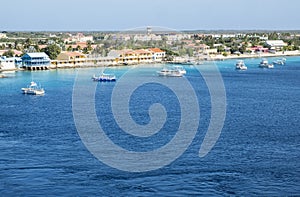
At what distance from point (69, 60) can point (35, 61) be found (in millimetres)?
1297

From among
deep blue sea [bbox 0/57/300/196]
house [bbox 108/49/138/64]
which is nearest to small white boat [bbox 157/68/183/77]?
house [bbox 108/49/138/64]

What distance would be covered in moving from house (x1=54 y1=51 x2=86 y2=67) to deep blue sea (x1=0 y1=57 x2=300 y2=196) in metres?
7.44

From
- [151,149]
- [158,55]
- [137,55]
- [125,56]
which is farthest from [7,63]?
[151,149]

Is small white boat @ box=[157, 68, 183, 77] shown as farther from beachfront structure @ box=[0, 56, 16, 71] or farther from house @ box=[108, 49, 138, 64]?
beachfront structure @ box=[0, 56, 16, 71]

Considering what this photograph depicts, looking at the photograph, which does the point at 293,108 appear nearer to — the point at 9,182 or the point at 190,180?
the point at 190,180

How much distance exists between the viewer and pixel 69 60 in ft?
55.9

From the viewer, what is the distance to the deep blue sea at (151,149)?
14.0 feet

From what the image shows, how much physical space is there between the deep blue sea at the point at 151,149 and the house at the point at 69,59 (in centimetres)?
744

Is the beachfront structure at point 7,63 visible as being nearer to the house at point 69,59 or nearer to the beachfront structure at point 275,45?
the house at point 69,59

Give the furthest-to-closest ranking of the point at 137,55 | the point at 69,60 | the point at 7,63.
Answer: the point at 137,55 → the point at 69,60 → the point at 7,63

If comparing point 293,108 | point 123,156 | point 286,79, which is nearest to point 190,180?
point 123,156

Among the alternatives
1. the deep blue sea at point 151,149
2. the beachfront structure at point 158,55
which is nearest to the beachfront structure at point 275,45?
the beachfront structure at point 158,55

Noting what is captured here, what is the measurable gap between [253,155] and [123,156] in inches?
45.7

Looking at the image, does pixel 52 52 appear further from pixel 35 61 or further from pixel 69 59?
pixel 35 61
